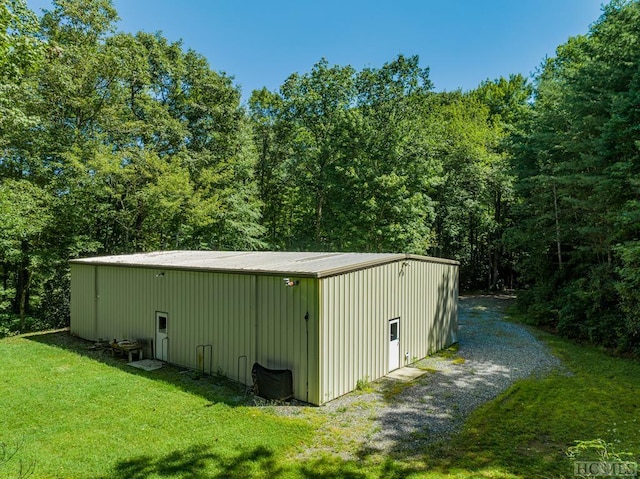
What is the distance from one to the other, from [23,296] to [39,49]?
11837 millimetres

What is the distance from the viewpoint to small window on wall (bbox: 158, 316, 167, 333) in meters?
11.0

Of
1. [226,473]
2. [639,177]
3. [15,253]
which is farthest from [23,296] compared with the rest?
[639,177]

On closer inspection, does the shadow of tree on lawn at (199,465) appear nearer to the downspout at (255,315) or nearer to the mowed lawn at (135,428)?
the mowed lawn at (135,428)

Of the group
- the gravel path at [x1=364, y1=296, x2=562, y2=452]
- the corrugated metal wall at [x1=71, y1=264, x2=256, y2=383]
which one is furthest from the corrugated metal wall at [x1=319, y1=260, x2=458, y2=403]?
the corrugated metal wall at [x1=71, y1=264, x2=256, y2=383]

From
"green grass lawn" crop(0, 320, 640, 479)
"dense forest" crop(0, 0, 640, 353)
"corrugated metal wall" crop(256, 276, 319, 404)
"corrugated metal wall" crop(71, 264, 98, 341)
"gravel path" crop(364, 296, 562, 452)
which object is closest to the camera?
"green grass lawn" crop(0, 320, 640, 479)

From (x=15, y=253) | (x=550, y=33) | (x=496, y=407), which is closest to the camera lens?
(x=496, y=407)

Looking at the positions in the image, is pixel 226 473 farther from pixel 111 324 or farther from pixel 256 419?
pixel 111 324

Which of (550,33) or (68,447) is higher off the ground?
(550,33)

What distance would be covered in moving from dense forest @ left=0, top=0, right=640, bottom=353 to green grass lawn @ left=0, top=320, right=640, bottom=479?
502cm

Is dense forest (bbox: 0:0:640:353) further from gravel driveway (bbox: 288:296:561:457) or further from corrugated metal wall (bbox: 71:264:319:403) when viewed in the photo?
corrugated metal wall (bbox: 71:264:319:403)

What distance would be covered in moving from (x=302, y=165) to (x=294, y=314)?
15.4m

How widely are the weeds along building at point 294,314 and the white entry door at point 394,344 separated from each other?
25 millimetres

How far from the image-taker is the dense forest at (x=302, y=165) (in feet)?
40.9

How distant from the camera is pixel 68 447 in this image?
588 cm
